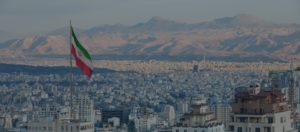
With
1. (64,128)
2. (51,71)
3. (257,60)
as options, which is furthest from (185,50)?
(64,128)

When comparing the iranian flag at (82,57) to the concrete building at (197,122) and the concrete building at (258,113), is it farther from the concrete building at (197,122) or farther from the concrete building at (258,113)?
the concrete building at (258,113)

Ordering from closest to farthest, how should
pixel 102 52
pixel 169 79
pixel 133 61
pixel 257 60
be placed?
pixel 169 79, pixel 257 60, pixel 133 61, pixel 102 52

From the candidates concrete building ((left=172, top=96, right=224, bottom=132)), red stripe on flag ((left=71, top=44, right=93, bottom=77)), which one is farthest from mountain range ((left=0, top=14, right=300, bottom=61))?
red stripe on flag ((left=71, top=44, right=93, bottom=77))

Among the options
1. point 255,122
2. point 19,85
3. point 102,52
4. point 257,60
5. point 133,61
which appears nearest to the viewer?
point 255,122

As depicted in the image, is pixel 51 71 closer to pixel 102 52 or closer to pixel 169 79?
pixel 169 79

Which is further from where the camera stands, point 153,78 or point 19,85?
point 153,78

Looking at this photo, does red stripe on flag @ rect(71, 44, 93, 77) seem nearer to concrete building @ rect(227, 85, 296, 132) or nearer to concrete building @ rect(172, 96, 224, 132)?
concrete building @ rect(172, 96, 224, 132)
